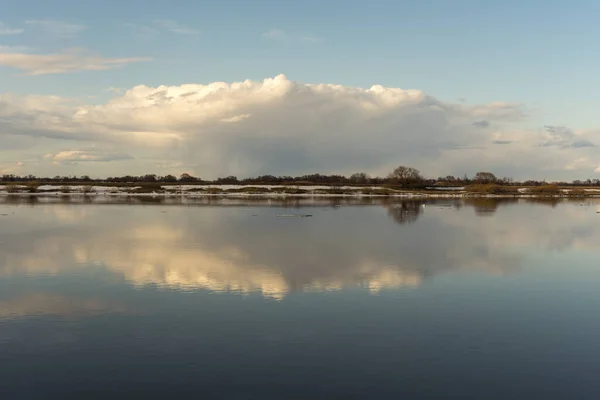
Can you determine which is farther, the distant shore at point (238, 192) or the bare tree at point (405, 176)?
the bare tree at point (405, 176)

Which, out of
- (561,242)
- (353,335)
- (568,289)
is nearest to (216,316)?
(353,335)

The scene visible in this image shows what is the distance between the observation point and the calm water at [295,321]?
33.8ft

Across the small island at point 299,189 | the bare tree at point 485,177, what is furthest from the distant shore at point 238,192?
the bare tree at point 485,177

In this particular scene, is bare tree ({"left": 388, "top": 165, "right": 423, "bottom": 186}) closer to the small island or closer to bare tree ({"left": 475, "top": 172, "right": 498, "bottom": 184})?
the small island

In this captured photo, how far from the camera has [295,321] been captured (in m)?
14.2

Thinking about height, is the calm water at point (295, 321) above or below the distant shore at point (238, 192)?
below

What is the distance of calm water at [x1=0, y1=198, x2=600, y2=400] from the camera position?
1031cm

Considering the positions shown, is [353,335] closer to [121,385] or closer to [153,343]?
[153,343]

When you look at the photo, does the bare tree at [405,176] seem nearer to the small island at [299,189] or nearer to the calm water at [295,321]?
the small island at [299,189]

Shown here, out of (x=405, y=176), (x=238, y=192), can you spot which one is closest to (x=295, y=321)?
(x=238, y=192)

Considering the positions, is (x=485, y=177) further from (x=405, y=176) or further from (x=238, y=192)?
(x=238, y=192)

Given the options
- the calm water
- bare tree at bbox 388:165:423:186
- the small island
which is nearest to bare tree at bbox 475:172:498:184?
the small island

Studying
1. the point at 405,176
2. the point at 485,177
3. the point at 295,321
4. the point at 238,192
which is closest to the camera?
the point at 295,321

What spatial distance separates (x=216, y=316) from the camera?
14609 mm
